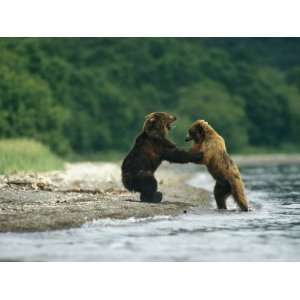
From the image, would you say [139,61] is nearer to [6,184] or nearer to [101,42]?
[101,42]

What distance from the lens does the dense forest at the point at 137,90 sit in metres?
30.8

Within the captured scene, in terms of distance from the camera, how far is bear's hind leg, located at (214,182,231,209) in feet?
45.0

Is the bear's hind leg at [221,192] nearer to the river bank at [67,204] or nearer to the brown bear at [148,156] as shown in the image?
the river bank at [67,204]

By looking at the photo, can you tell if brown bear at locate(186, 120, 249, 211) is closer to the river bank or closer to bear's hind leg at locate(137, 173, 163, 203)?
the river bank

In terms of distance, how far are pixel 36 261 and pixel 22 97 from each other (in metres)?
20.3

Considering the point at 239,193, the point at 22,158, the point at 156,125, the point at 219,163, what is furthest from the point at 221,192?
the point at 22,158

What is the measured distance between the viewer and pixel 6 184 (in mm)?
15711

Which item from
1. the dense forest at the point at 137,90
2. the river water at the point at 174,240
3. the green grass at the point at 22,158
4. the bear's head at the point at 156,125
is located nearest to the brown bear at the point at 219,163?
the river water at the point at 174,240

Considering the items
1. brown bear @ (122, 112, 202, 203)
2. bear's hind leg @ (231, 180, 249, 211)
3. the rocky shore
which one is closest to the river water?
bear's hind leg @ (231, 180, 249, 211)

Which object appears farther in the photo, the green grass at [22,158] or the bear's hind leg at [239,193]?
the green grass at [22,158]

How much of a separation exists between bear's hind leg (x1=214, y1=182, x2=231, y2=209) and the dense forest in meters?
14.3

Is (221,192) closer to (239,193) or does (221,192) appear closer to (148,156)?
(239,193)

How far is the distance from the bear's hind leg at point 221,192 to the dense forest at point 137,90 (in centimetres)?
1430

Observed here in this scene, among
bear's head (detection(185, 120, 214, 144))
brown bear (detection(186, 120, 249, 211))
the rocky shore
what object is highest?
bear's head (detection(185, 120, 214, 144))
